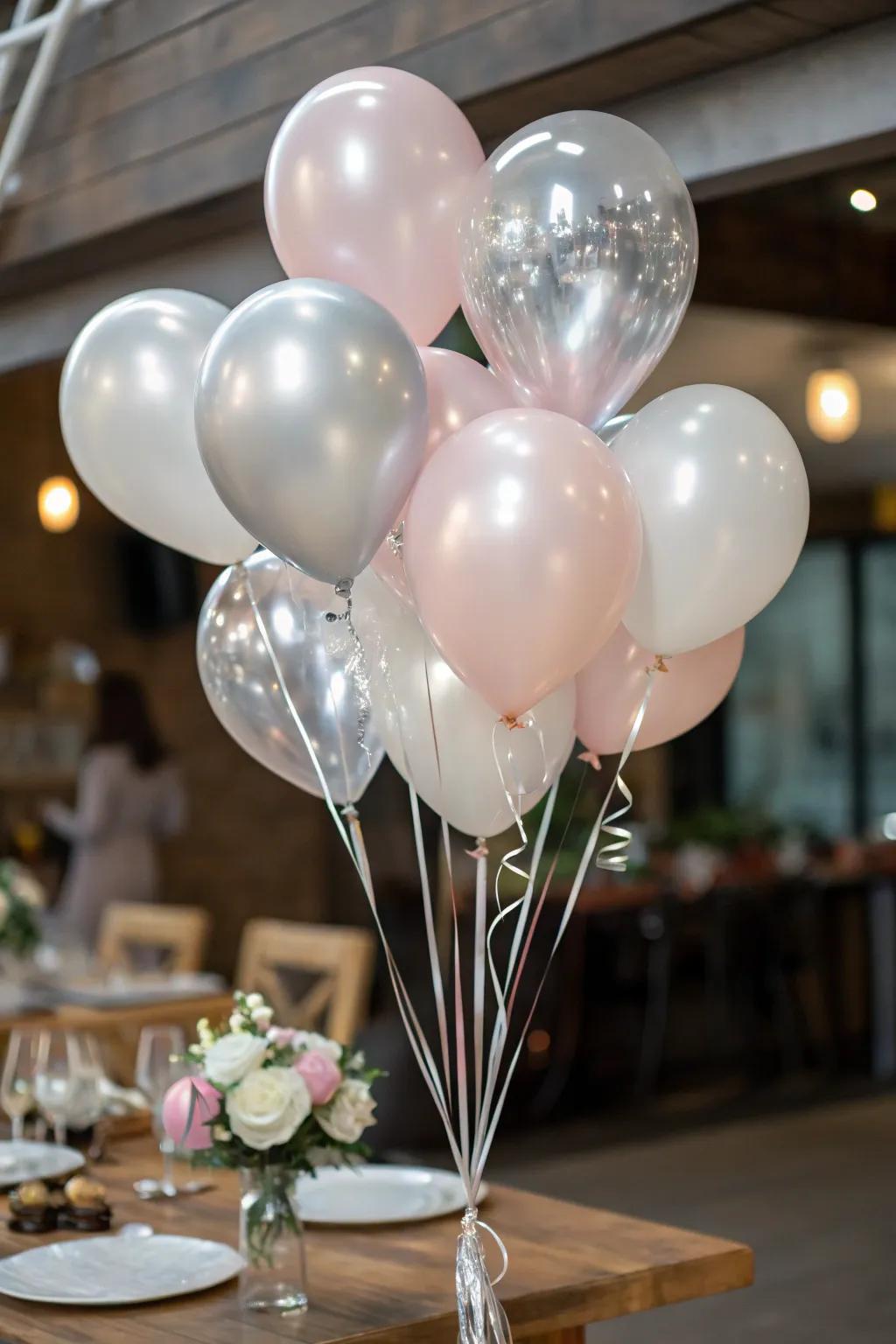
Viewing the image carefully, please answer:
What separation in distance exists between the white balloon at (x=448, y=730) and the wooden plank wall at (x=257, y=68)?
2.98 feet

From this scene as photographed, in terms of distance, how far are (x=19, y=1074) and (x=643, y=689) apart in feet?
3.83

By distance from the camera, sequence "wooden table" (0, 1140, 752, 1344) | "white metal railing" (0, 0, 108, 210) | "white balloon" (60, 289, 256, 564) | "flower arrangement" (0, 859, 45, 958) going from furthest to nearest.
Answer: "flower arrangement" (0, 859, 45, 958)
"white metal railing" (0, 0, 108, 210)
"white balloon" (60, 289, 256, 564)
"wooden table" (0, 1140, 752, 1344)

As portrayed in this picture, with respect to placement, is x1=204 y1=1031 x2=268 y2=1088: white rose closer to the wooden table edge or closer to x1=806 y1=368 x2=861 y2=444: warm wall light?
the wooden table edge

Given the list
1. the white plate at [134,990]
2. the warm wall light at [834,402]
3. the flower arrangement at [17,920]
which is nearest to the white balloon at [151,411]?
the white plate at [134,990]

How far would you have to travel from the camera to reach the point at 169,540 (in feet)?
7.93

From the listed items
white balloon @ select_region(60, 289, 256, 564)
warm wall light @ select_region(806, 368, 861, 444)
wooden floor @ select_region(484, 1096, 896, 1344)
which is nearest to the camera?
white balloon @ select_region(60, 289, 256, 564)

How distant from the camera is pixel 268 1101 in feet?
6.71

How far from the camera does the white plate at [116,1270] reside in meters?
2.03

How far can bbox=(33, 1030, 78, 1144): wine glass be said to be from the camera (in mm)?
2670

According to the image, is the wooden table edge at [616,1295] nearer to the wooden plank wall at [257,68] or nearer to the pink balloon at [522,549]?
the pink balloon at [522,549]

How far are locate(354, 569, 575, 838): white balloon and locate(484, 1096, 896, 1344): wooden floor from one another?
7.90ft

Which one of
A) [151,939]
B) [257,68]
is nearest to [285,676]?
[257,68]

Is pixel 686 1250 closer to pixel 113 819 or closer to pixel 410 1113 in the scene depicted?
pixel 410 1113

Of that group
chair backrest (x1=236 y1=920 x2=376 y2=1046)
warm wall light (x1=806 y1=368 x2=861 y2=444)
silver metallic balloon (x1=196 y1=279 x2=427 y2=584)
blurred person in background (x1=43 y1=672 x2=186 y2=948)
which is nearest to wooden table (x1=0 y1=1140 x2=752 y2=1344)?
silver metallic balloon (x1=196 y1=279 x2=427 y2=584)
